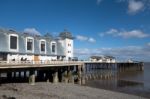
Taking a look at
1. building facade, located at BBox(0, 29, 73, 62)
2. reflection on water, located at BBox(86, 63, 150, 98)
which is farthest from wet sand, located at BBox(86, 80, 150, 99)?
building facade, located at BBox(0, 29, 73, 62)

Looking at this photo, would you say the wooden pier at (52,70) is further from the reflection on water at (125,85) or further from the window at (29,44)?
the window at (29,44)

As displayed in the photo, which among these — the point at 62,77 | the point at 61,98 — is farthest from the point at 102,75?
the point at 61,98

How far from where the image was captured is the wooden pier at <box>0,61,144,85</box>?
2921cm

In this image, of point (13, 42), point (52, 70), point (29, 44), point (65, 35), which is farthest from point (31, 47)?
point (65, 35)

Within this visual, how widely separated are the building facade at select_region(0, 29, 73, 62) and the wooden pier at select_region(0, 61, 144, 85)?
8.53 ft

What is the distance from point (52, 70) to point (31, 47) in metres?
5.80

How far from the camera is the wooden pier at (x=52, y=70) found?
95.8ft

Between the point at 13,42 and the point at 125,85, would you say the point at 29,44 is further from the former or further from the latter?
the point at 125,85

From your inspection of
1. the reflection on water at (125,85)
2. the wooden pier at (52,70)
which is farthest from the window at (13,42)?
the reflection on water at (125,85)

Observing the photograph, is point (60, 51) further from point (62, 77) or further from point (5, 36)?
point (5, 36)

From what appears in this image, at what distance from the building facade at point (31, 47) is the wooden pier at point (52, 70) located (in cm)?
260

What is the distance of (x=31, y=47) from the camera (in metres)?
41.5

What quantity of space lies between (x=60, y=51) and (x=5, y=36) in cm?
1565

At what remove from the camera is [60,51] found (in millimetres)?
50188
